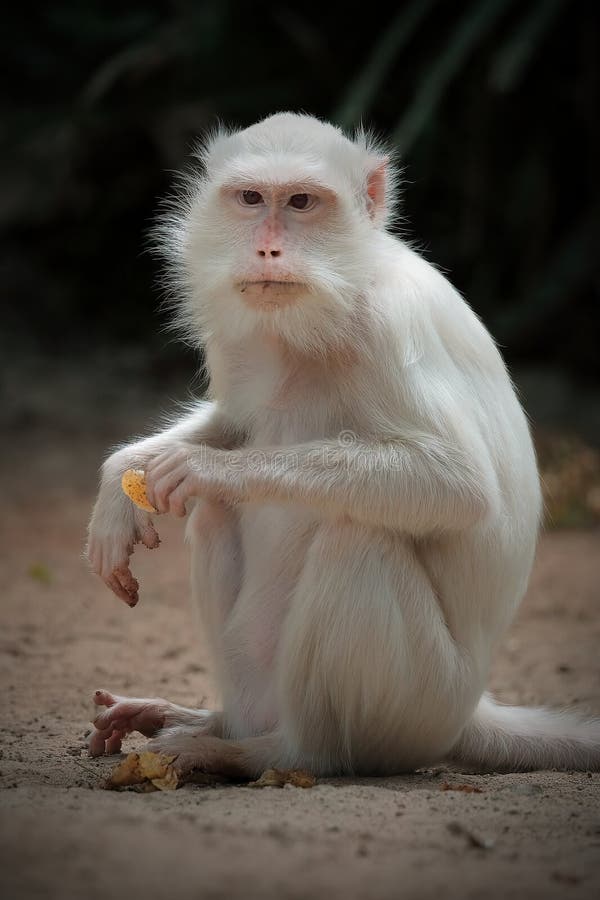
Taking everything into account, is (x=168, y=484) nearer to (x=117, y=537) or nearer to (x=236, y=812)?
(x=117, y=537)

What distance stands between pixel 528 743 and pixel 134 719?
1439 mm

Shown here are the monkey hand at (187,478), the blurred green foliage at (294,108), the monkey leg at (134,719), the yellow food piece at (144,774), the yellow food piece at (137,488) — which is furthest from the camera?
the blurred green foliage at (294,108)

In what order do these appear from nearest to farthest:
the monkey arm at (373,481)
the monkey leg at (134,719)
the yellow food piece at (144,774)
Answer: the yellow food piece at (144,774) < the monkey arm at (373,481) < the monkey leg at (134,719)

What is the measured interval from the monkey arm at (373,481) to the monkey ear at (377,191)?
952mm

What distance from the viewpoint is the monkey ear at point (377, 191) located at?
14.7 ft

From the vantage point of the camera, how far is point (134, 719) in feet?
14.9

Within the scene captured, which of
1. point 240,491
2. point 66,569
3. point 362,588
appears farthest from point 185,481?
point 66,569

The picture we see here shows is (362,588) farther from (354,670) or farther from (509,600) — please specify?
(509,600)

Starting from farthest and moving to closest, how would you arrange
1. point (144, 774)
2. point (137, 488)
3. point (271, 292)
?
point (137, 488), point (271, 292), point (144, 774)

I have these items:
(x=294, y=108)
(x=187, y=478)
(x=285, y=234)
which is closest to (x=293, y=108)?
(x=294, y=108)

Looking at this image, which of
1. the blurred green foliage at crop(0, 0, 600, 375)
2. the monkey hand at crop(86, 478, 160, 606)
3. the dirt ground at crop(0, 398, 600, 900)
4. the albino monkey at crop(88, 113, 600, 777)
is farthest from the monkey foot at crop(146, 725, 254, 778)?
the blurred green foliage at crop(0, 0, 600, 375)

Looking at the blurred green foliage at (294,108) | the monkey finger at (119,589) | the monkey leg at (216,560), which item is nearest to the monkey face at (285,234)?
the monkey leg at (216,560)

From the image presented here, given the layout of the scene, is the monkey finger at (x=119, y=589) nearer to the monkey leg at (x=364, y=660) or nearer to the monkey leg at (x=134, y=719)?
the monkey leg at (x=134, y=719)

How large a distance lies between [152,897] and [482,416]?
210 cm
